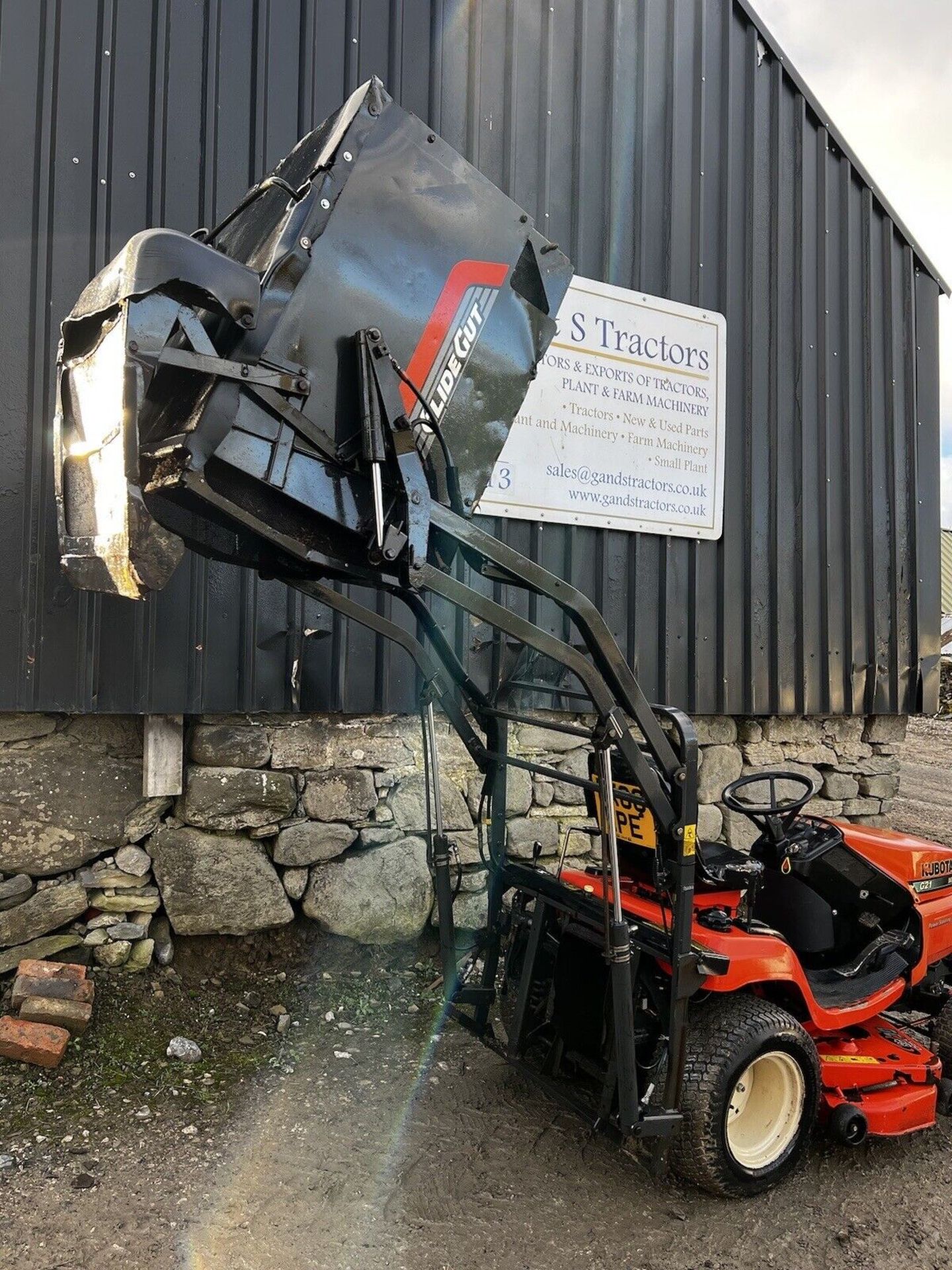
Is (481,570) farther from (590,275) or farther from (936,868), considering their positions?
(590,275)

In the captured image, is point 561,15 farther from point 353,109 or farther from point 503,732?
point 503,732

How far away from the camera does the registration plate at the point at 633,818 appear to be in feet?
10.00

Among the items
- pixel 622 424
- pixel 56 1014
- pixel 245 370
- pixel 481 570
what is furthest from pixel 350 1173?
pixel 622 424

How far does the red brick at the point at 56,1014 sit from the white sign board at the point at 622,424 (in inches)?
117

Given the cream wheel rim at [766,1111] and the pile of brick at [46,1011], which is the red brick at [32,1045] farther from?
the cream wheel rim at [766,1111]

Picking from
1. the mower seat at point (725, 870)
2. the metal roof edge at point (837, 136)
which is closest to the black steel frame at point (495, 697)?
the mower seat at point (725, 870)

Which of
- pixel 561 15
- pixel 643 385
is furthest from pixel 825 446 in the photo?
pixel 561 15

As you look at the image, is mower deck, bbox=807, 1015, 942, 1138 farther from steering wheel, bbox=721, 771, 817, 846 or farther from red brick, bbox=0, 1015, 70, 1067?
red brick, bbox=0, 1015, 70, 1067

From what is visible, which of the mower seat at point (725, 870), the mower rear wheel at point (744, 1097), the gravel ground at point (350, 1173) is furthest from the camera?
the mower seat at point (725, 870)

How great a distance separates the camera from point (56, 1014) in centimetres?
374

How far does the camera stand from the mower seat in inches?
127

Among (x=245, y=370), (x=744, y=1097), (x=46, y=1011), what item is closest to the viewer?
(x=245, y=370)

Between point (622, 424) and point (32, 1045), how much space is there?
13.8ft

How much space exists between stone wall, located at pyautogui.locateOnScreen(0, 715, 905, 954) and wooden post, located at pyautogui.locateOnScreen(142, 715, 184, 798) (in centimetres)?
7
